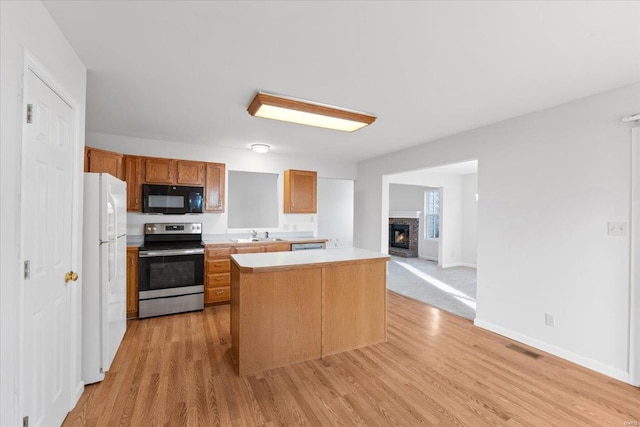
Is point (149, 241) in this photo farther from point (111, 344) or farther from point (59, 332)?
point (59, 332)

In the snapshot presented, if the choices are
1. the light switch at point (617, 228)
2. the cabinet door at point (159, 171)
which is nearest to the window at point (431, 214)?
the light switch at point (617, 228)

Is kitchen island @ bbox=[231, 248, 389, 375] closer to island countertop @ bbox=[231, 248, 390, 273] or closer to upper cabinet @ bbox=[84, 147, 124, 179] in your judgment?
island countertop @ bbox=[231, 248, 390, 273]

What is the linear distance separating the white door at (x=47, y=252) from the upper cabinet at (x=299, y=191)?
3.39 metres

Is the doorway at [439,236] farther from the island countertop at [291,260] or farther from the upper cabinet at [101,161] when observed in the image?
the upper cabinet at [101,161]

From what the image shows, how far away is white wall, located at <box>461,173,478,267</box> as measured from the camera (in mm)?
7160

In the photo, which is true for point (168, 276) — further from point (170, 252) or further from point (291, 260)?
point (291, 260)

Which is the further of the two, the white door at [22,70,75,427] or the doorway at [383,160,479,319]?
the doorway at [383,160,479,319]

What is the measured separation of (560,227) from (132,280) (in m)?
4.99

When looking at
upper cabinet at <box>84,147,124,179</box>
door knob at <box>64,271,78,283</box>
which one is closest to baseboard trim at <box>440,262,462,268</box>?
upper cabinet at <box>84,147,124,179</box>

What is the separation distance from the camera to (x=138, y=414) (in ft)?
6.15

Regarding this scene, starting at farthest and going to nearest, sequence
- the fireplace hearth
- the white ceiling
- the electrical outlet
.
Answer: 1. the fireplace hearth
2. the electrical outlet
3. the white ceiling

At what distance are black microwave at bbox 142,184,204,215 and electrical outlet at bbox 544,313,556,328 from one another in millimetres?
4610

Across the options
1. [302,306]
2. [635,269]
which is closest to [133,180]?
[302,306]

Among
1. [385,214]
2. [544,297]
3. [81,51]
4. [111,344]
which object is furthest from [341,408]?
[385,214]
